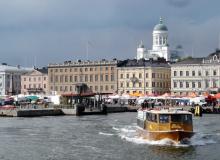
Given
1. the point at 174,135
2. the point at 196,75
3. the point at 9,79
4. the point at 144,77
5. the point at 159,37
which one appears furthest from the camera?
the point at 159,37

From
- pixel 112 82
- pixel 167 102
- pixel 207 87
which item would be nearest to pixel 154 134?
pixel 167 102

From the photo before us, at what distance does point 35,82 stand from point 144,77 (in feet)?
109

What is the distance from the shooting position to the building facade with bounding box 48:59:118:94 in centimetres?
14850

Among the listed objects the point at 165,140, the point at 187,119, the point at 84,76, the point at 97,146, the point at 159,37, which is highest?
the point at 159,37

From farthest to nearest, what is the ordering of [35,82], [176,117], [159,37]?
[159,37] → [35,82] → [176,117]

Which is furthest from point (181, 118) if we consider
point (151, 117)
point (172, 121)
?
point (151, 117)

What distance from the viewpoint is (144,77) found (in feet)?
474

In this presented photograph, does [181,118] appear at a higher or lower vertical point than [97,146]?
higher

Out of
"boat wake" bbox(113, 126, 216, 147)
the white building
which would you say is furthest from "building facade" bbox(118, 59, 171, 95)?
"boat wake" bbox(113, 126, 216, 147)

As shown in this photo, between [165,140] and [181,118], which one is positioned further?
[181,118]

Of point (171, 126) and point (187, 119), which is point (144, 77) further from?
point (171, 126)

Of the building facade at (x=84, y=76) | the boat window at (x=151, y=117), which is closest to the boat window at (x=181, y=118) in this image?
the boat window at (x=151, y=117)

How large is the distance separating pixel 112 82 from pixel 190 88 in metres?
19.8

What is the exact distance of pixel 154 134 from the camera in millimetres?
44719
